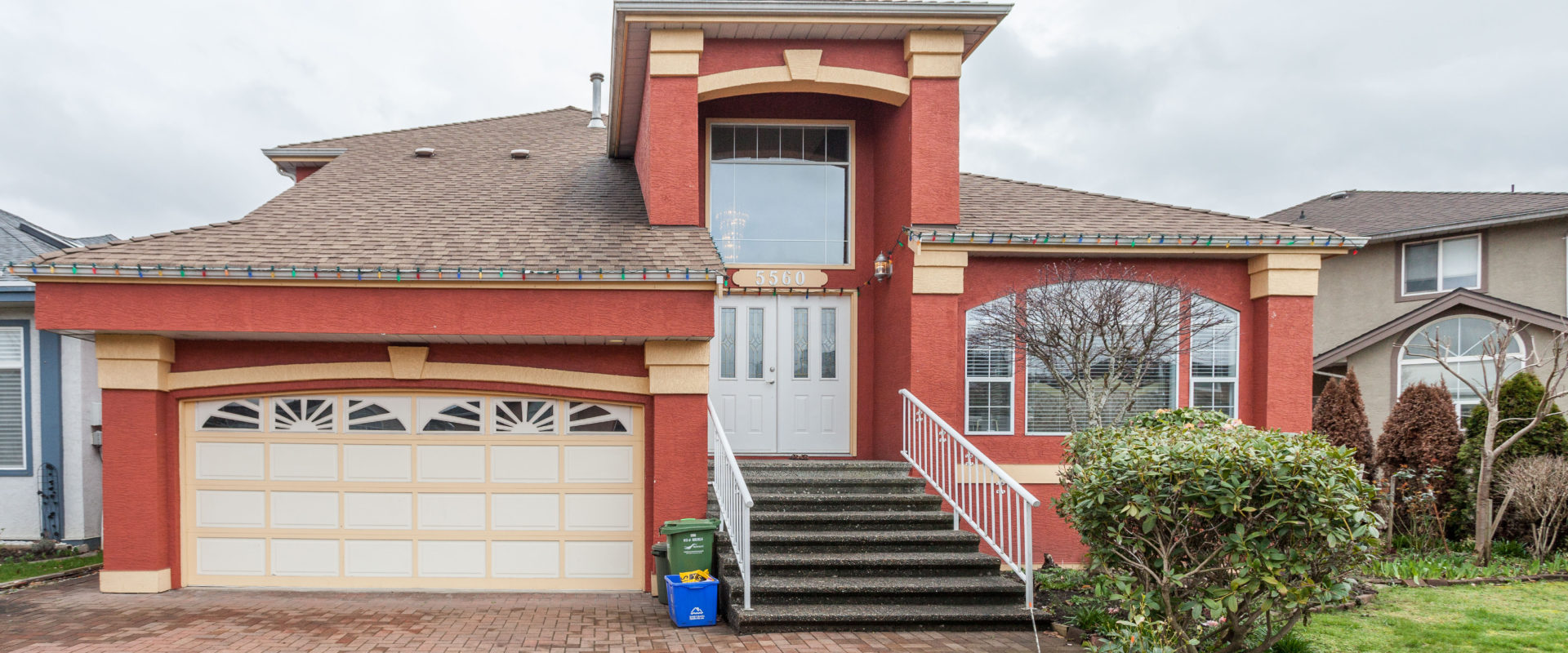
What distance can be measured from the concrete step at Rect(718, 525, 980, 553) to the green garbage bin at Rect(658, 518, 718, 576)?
321 millimetres

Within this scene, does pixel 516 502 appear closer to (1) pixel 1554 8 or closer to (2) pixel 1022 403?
(2) pixel 1022 403

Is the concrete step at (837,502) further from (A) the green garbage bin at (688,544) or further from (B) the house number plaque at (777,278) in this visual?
(B) the house number plaque at (777,278)

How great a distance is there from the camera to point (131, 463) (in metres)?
7.88

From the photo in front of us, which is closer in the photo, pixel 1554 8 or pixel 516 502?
pixel 516 502

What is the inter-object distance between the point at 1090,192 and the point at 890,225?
2.94m

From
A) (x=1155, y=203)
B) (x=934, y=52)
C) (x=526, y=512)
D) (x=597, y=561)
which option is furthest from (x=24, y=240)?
(x=1155, y=203)

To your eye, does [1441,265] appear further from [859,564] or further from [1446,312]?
[859,564]

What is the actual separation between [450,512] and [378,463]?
2.79 feet

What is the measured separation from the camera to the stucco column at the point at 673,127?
8.90 m

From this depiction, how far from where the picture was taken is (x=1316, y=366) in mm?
15758

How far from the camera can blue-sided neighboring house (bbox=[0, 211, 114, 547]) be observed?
10273mm

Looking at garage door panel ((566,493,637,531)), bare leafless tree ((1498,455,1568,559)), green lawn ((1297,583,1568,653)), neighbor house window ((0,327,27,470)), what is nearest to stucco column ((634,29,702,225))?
garage door panel ((566,493,637,531))

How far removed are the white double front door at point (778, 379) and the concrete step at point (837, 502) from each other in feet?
5.69

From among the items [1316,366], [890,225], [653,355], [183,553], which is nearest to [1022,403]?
[890,225]
